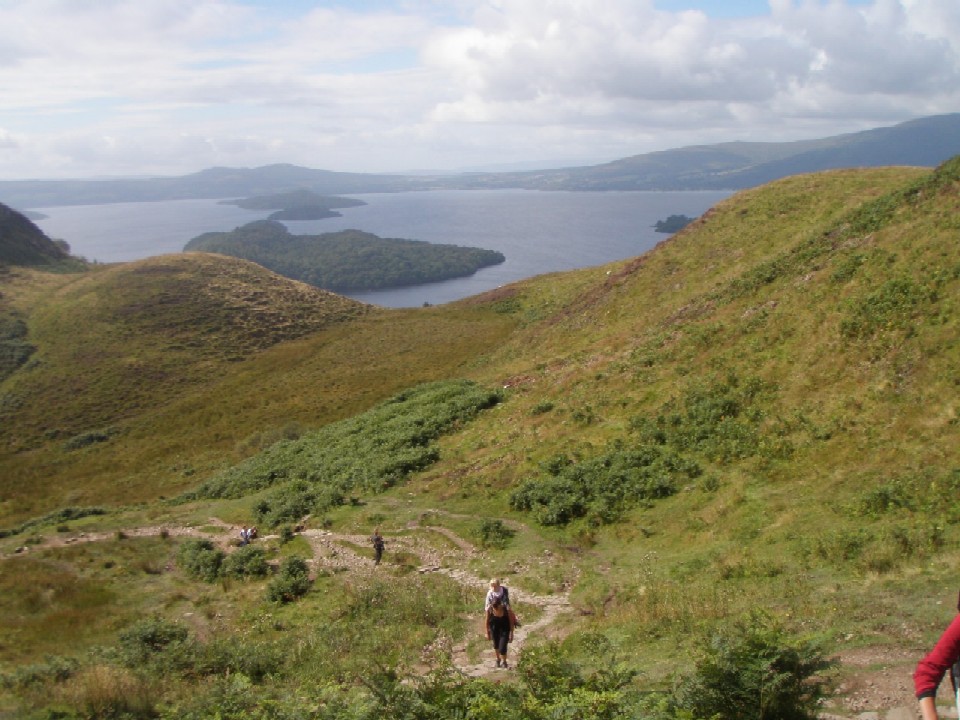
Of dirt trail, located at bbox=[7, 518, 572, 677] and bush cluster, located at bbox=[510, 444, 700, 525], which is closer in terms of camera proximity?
dirt trail, located at bbox=[7, 518, 572, 677]

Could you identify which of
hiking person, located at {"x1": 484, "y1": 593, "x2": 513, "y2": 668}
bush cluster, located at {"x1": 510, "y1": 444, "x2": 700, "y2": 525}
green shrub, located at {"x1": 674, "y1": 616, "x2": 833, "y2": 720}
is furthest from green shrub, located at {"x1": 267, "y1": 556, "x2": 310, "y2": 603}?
green shrub, located at {"x1": 674, "y1": 616, "x2": 833, "y2": 720}

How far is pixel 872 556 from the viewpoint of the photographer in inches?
420

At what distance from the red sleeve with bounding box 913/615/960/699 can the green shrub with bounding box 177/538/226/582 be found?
18964 mm

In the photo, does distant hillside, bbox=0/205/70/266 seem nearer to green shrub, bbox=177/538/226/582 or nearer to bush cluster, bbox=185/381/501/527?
bush cluster, bbox=185/381/501/527

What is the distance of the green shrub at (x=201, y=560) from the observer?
1942cm

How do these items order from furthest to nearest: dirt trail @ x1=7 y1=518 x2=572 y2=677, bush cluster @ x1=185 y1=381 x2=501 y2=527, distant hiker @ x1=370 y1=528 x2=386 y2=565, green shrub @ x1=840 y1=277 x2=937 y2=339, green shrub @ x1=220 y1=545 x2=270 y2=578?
bush cluster @ x1=185 y1=381 x2=501 y2=527 → green shrub @ x1=220 y1=545 x2=270 y2=578 → green shrub @ x1=840 y1=277 x2=937 y2=339 → distant hiker @ x1=370 y1=528 x2=386 y2=565 → dirt trail @ x1=7 y1=518 x2=572 y2=677

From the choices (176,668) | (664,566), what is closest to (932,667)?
(664,566)

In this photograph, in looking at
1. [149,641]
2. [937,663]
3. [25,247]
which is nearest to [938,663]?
[937,663]

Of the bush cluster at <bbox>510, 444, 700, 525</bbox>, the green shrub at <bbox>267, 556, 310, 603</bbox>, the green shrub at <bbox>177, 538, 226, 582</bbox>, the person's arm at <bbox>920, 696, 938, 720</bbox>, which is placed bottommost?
the green shrub at <bbox>177, 538, 226, 582</bbox>

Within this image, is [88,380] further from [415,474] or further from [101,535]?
[415,474]

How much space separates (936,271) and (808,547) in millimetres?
12391

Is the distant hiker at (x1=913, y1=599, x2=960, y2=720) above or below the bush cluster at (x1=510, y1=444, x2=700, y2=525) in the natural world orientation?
above

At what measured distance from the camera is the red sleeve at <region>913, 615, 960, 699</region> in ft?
14.0

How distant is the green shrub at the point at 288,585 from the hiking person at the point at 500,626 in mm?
7921
